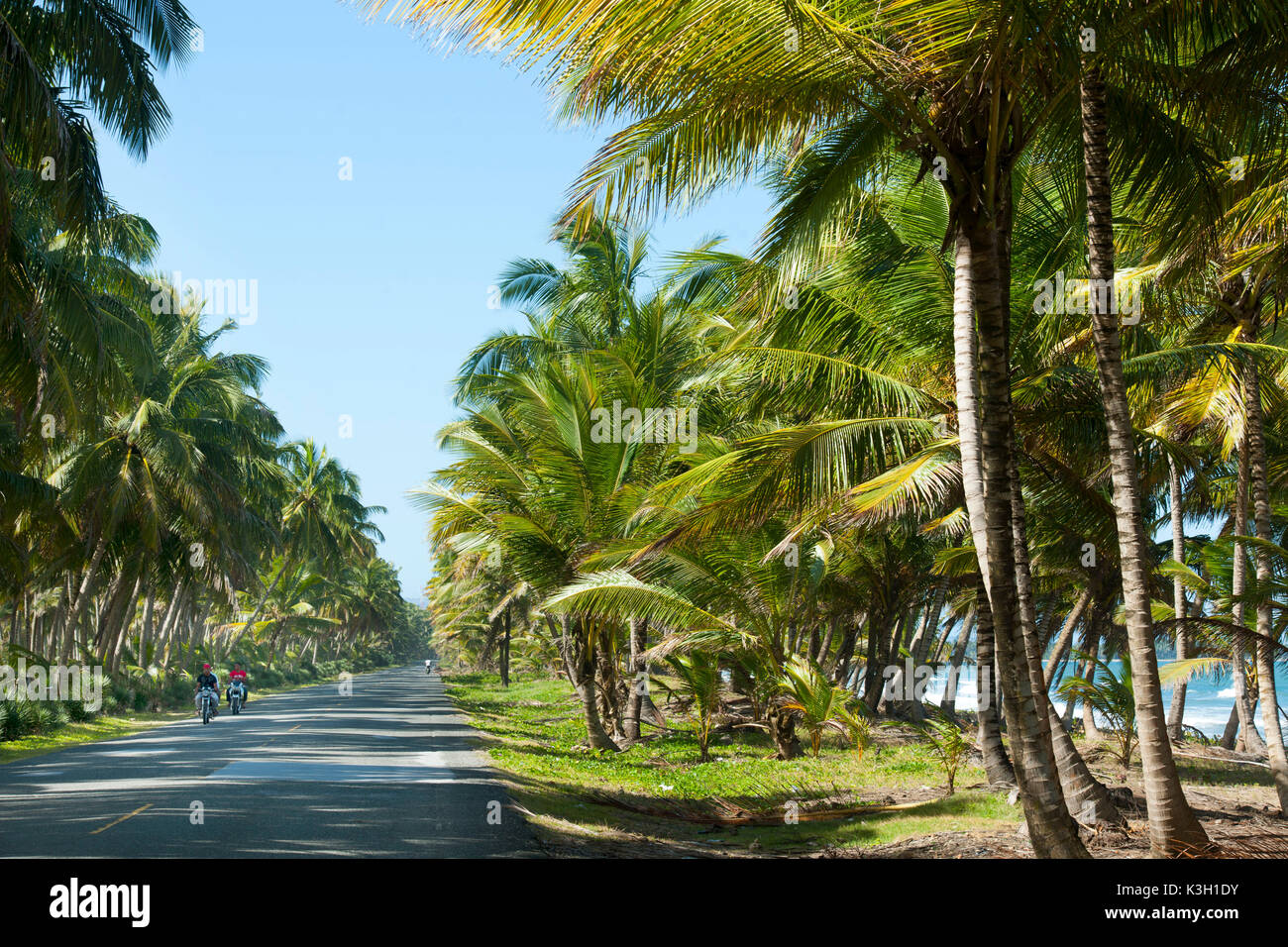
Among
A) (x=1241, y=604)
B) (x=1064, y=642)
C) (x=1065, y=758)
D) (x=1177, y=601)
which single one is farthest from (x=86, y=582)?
(x=1241, y=604)

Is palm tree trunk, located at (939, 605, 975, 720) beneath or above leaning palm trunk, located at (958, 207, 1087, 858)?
beneath

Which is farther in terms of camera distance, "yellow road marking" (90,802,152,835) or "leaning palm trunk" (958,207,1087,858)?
"yellow road marking" (90,802,152,835)

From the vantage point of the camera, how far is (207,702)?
23.9 metres

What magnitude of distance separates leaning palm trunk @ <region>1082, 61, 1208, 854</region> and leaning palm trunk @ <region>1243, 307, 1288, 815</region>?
96.9 inches

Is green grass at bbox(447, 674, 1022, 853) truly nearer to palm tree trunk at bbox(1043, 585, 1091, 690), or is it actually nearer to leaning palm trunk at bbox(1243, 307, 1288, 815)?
palm tree trunk at bbox(1043, 585, 1091, 690)

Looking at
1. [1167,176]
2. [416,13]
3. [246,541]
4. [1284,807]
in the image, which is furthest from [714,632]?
[246,541]

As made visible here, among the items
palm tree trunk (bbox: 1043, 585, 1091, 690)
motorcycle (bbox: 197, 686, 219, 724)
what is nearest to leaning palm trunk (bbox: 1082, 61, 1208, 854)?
palm tree trunk (bbox: 1043, 585, 1091, 690)

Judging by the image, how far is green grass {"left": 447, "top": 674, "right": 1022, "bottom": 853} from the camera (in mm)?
10578

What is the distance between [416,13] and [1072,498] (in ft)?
32.5

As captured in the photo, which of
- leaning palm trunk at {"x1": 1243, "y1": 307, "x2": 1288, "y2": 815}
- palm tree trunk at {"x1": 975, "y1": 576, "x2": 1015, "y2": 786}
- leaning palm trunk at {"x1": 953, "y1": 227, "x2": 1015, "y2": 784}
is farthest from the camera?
palm tree trunk at {"x1": 975, "y1": 576, "x2": 1015, "y2": 786}

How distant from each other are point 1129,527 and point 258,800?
28.2 feet

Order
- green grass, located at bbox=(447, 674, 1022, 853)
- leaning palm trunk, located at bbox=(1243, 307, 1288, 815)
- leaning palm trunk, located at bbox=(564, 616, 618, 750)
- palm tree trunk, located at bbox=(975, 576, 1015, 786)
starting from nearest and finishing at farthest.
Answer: leaning palm trunk, located at bbox=(1243, 307, 1288, 815), green grass, located at bbox=(447, 674, 1022, 853), palm tree trunk, located at bbox=(975, 576, 1015, 786), leaning palm trunk, located at bbox=(564, 616, 618, 750)

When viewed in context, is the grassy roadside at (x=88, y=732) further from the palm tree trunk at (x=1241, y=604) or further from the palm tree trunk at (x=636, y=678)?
the palm tree trunk at (x=1241, y=604)

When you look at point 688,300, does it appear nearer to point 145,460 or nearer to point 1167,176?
point 1167,176
